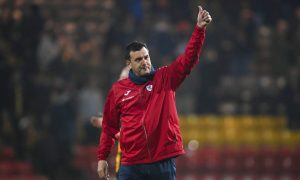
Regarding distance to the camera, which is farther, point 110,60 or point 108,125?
point 110,60

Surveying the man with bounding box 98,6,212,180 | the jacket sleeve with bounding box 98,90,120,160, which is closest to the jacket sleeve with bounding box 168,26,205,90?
the man with bounding box 98,6,212,180

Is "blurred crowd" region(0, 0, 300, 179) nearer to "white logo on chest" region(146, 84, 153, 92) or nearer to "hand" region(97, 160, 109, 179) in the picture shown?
"hand" region(97, 160, 109, 179)

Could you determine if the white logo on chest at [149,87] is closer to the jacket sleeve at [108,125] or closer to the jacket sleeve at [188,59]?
the jacket sleeve at [188,59]

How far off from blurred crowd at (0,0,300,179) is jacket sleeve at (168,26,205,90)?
26.1 ft

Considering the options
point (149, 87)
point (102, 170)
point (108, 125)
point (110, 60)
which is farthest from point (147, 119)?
point (110, 60)

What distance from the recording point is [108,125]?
736 cm

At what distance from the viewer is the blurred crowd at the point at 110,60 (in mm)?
15031

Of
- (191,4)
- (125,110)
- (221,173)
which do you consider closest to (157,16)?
(191,4)

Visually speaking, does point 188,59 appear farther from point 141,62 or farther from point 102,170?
point 102,170

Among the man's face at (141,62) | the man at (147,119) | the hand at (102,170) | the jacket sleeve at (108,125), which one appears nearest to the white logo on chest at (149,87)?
the man at (147,119)

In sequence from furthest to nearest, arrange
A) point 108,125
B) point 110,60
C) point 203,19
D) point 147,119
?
point 110,60 < point 108,125 < point 147,119 < point 203,19

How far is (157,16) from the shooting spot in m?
17.9

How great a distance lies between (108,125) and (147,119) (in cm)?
50

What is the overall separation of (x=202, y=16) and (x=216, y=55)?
10.6 meters
